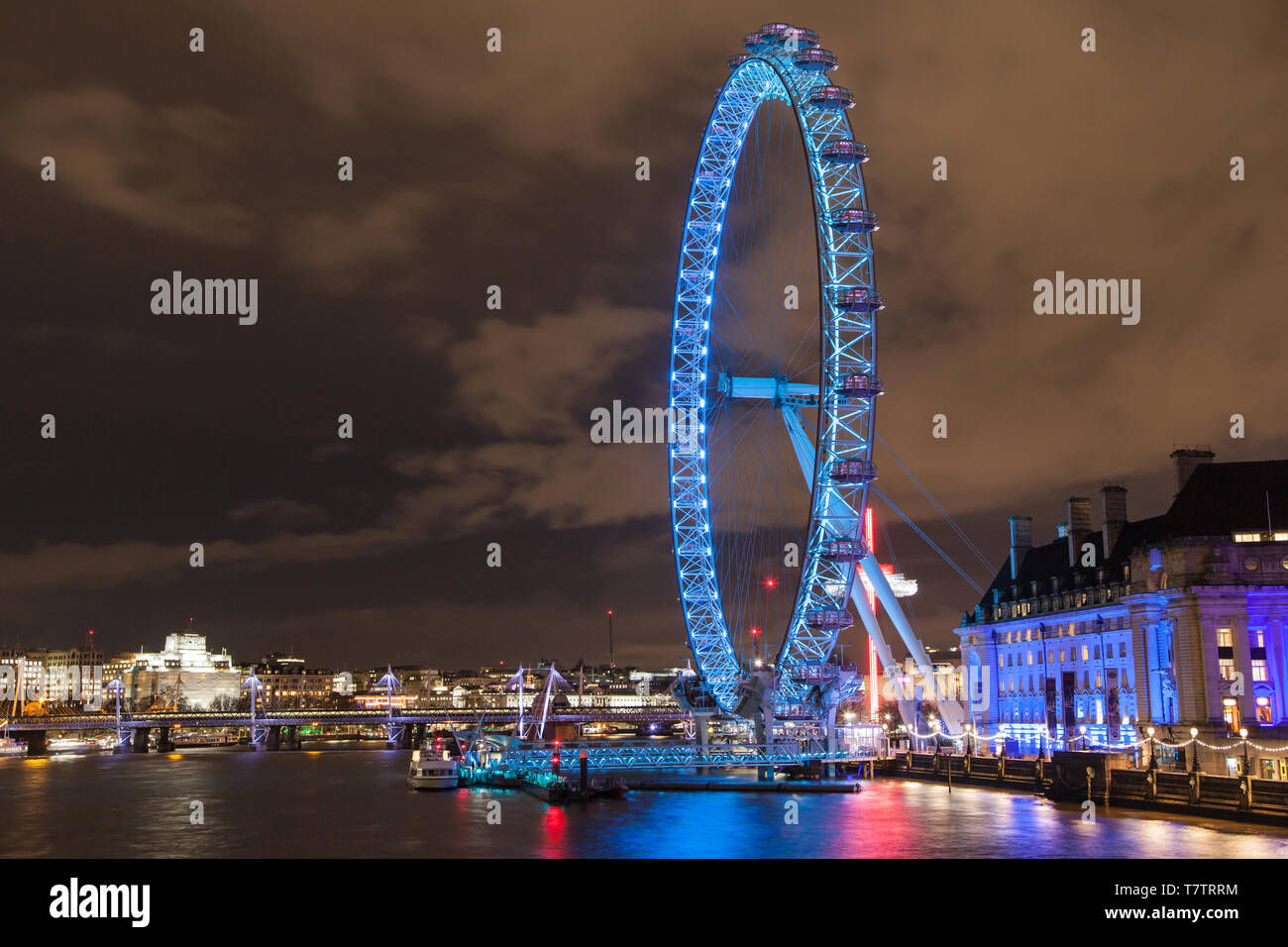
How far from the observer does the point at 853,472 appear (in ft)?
→ 225

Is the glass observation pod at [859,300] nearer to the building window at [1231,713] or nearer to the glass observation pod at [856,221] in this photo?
the glass observation pod at [856,221]

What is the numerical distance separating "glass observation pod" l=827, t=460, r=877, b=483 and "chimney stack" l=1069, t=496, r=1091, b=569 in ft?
111

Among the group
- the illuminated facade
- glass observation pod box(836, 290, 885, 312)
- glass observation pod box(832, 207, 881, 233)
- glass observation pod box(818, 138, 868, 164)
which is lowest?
the illuminated facade

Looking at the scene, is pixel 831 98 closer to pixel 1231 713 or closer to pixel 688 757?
pixel 1231 713

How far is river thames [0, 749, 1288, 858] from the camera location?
49.2 m

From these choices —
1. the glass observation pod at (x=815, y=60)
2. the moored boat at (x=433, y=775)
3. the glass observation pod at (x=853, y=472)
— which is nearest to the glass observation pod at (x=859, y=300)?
the glass observation pod at (x=853, y=472)

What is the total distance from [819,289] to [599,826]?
1173 inches

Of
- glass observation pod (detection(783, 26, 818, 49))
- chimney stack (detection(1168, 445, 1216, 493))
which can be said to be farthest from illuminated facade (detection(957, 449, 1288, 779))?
glass observation pod (detection(783, 26, 818, 49))

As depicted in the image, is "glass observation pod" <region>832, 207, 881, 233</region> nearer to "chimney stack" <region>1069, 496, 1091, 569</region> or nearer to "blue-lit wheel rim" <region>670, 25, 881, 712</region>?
"blue-lit wheel rim" <region>670, 25, 881, 712</region>

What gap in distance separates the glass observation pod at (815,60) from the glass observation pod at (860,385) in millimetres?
16014

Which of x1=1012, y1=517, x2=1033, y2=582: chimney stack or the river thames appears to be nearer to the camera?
the river thames
